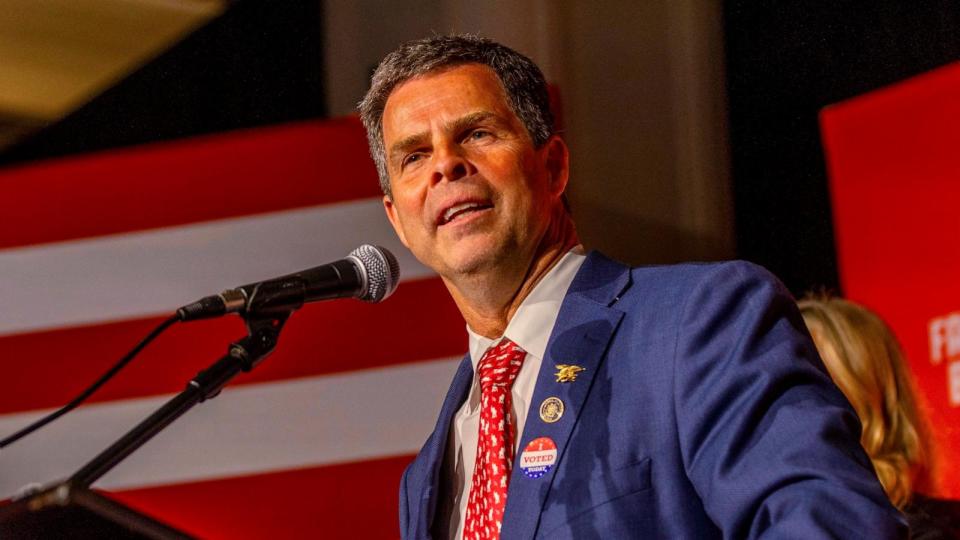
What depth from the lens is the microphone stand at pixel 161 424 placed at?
931 mm

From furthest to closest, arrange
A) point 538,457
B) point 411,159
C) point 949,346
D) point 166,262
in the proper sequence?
1. point 166,262
2. point 949,346
3. point 411,159
4. point 538,457

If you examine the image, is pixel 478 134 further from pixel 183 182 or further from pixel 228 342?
pixel 183 182

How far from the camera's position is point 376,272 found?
1266 mm

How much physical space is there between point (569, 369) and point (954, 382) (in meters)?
1.33

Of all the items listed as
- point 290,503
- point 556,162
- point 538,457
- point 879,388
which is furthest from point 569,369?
point 290,503

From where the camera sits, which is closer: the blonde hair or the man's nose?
the man's nose

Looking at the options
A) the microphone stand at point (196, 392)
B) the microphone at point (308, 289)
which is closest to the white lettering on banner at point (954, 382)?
the microphone at point (308, 289)

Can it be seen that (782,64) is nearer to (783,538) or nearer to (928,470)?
(928,470)

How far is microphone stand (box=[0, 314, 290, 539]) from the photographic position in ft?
3.05

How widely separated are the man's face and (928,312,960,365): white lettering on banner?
1.07 metres

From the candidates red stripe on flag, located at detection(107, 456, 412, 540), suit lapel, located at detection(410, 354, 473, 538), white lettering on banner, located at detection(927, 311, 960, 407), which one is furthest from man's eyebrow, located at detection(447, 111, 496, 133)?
red stripe on flag, located at detection(107, 456, 412, 540)

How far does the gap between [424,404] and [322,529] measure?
1.37 ft

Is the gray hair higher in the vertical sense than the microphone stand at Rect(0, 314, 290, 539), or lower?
higher

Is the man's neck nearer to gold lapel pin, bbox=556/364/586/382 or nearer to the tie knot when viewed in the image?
the tie knot
